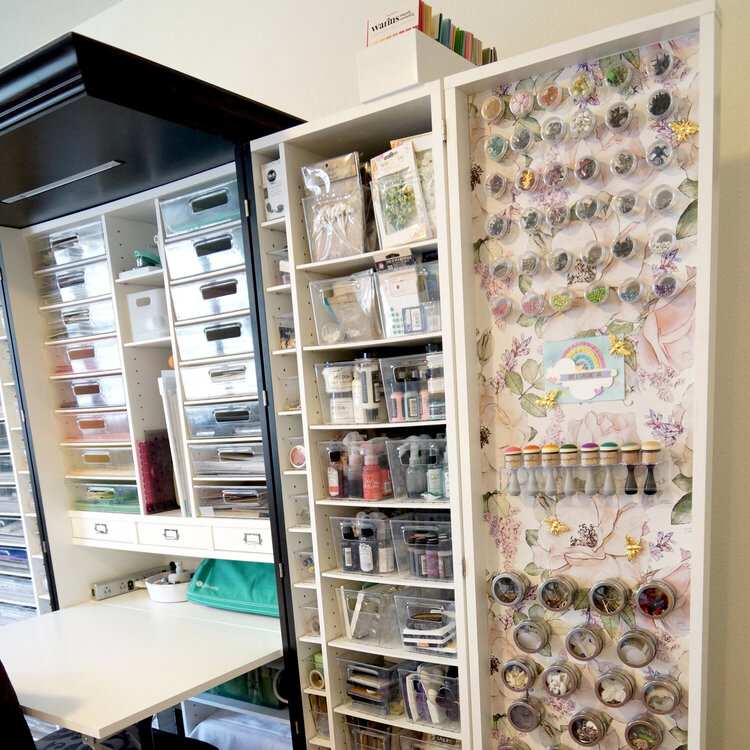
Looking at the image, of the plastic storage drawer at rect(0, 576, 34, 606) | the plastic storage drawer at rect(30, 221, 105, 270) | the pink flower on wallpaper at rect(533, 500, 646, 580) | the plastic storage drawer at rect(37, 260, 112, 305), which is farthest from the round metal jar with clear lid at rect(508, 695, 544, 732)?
the plastic storage drawer at rect(0, 576, 34, 606)

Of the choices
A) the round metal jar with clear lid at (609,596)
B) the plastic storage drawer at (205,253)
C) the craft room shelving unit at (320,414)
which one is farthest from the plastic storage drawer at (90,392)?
the round metal jar with clear lid at (609,596)

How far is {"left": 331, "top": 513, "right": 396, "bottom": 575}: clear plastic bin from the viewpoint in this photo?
64.7 inches

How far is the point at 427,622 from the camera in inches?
62.1

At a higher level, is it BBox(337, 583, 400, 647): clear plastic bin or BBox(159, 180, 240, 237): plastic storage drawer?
BBox(159, 180, 240, 237): plastic storage drawer

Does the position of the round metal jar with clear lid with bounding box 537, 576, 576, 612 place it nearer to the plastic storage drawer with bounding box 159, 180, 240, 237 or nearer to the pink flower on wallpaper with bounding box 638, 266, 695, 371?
the pink flower on wallpaper with bounding box 638, 266, 695, 371

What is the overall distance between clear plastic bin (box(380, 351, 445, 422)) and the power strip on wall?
5.34 ft

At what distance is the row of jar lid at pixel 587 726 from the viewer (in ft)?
4.25

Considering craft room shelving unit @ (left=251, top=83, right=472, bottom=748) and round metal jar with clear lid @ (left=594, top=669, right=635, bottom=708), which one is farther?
craft room shelving unit @ (left=251, top=83, right=472, bottom=748)

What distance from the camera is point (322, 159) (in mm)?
1809

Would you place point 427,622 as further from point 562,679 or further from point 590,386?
point 590,386

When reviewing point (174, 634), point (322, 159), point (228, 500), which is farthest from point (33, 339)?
point (322, 159)

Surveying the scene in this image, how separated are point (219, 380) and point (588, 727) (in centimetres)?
146

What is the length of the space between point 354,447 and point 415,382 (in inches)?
10.3

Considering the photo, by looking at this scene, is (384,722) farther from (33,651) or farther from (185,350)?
(185,350)
